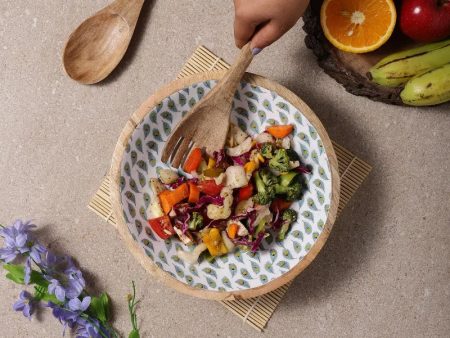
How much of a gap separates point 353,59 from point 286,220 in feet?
2.04

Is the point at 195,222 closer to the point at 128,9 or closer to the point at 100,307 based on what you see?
the point at 100,307

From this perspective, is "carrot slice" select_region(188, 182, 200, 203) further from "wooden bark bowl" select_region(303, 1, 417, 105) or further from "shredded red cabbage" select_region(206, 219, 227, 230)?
"wooden bark bowl" select_region(303, 1, 417, 105)

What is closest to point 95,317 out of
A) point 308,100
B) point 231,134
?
point 231,134

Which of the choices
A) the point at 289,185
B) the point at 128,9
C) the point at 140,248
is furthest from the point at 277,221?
the point at 128,9

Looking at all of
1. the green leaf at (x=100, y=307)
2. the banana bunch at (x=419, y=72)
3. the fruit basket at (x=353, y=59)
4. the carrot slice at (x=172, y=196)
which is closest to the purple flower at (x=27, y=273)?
the green leaf at (x=100, y=307)

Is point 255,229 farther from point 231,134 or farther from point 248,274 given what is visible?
point 231,134

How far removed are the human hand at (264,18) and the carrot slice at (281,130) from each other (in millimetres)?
332

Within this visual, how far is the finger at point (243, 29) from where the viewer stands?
144cm

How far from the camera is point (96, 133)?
2061 mm

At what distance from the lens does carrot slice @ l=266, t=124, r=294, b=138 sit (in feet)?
5.83

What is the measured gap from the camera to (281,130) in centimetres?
178

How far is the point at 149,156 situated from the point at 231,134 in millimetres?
294

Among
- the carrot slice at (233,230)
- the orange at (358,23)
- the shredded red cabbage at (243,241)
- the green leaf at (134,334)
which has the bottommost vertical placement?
the green leaf at (134,334)

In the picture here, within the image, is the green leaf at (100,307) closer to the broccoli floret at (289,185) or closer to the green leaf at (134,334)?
the green leaf at (134,334)
